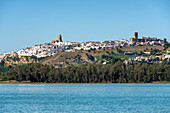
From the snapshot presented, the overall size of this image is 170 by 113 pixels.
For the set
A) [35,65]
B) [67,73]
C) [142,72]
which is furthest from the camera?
[35,65]

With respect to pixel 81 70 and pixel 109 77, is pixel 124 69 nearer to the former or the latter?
pixel 109 77

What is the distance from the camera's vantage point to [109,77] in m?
151

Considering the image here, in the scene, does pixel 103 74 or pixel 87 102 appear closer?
pixel 87 102

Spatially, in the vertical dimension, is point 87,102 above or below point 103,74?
below

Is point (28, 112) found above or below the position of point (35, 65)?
A: below

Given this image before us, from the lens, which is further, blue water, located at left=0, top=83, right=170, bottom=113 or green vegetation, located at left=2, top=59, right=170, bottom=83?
green vegetation, located at left=2, top=59, right=170, bottom=83

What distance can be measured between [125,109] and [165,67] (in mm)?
105770

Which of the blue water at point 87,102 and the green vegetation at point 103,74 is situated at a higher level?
the green vegetation at point 103,74

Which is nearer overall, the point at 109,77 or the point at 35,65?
the point at 109,77

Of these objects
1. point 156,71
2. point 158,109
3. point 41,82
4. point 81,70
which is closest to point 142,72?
point 156,71

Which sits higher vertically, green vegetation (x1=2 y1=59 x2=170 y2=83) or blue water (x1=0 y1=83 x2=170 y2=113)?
green vegetation (x1=2 y1=59 x2=170 y2=83)

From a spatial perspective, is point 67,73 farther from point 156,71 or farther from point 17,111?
point 17,111

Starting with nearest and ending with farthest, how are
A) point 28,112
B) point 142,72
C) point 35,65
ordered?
point 28,112
point 142,72
point 35,65

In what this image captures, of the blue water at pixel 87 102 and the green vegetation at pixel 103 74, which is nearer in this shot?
the blue water at pixel 87 102
